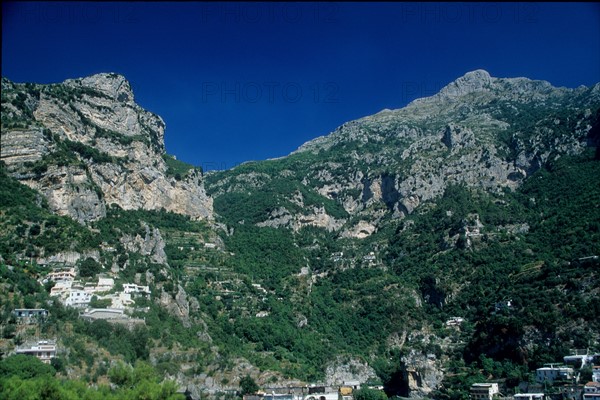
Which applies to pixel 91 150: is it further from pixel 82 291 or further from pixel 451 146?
pixel 451 146

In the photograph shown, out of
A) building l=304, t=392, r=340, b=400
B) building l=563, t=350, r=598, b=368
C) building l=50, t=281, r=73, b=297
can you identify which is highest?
building l=50, t=281, r=73, b=297

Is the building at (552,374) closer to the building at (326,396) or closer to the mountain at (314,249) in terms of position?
the mountain at (314,249)

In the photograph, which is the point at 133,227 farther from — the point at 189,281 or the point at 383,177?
the point at 383,177

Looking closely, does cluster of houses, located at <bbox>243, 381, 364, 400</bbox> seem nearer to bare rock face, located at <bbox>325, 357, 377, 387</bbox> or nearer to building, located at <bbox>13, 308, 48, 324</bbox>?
bare rock face, located at <bbox>325, 357, 377, 387</bbox>

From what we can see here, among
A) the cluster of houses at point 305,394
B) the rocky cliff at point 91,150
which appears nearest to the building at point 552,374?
the cluster of houses at point 305,394

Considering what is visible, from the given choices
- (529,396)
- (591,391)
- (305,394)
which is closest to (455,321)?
(529,396)

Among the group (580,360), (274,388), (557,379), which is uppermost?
(580,360)

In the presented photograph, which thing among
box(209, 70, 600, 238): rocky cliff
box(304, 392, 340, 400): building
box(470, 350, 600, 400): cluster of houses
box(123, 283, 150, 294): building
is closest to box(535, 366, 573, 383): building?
box(470, 350, 600, 400): cluster of houses
